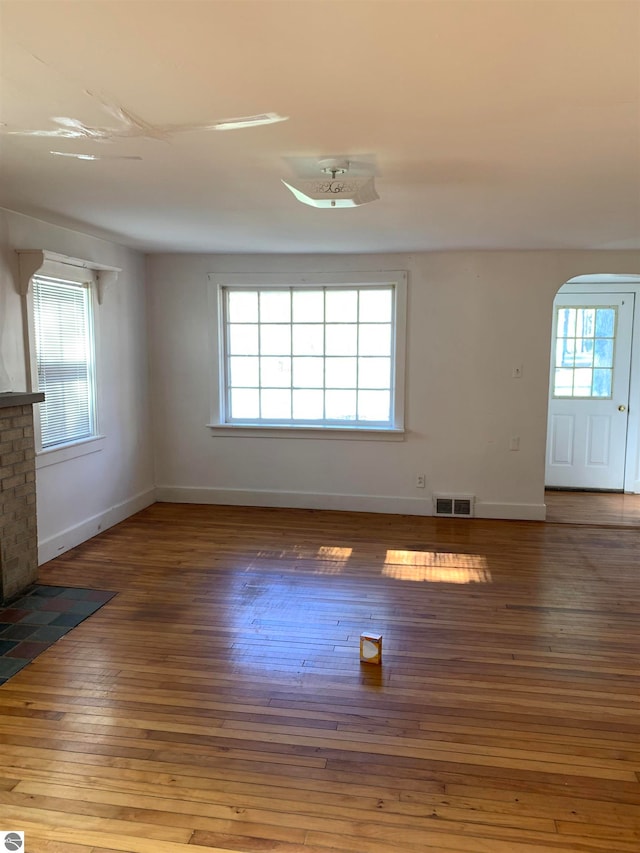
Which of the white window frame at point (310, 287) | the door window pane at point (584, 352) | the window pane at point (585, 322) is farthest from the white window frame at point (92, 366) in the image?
the window pane at point (585, 322)

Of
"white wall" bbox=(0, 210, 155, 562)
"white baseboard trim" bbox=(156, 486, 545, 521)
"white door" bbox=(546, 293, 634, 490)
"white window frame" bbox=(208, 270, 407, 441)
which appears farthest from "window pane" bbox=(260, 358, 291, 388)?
"white door" bbox=(546, 293, 634, 490)

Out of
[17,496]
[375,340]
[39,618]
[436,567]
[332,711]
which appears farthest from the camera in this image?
[375,340]

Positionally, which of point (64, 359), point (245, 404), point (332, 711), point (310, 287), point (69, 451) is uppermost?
point (310, 287)

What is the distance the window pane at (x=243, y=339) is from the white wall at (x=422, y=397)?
250mm

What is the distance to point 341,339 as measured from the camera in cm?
529

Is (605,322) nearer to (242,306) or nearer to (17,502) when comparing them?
(242,306)

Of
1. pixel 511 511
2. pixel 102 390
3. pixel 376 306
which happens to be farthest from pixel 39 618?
pixel 511 511

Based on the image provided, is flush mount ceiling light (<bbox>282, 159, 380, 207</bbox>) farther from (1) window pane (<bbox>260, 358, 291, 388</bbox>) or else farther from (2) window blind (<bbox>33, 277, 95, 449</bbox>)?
(1) window pane (<bbox>260, 358, 291, 388</bbox>)

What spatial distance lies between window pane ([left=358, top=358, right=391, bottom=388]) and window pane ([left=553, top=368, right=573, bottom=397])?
2.15m

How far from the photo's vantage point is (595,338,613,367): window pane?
602 centimetres

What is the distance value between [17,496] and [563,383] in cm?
537

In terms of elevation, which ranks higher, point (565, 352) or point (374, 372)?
point (565, 352)

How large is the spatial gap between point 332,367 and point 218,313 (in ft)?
3.97

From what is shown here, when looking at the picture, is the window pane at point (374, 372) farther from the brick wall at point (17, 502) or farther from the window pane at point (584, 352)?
the brick wall at point (17, 502)
